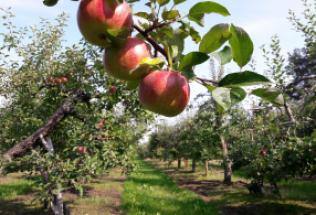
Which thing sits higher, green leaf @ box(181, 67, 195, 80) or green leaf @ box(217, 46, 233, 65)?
green leaf @ box(217, 46, 233, 65)

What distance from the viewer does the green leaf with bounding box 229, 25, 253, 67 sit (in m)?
0.74

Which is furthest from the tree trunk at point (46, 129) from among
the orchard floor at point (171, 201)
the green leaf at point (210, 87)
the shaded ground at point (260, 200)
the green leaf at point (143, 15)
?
the shaded ground at point (260, 200)

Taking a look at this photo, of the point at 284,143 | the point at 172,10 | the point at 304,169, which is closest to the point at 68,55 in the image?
the point at 284,143

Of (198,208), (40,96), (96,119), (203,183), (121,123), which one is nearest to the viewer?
(96,119)

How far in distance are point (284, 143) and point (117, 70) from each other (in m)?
9.19

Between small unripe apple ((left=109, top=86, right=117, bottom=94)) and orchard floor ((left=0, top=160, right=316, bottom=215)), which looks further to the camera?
orchard floor ((left=0, top=160, right=316, bottom=215))

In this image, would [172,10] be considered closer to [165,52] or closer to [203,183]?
[165,52]

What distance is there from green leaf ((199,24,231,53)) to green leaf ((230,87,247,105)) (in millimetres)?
113

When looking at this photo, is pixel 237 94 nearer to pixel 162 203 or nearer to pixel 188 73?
pixel 188 73

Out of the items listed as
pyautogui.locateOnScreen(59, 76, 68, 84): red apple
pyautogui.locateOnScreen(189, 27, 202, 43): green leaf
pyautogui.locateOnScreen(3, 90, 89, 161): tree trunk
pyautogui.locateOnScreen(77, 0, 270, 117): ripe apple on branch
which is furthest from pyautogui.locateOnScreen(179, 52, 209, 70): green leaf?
pyautogui.locateOnScreen(59, 76, 68, 84): red apple

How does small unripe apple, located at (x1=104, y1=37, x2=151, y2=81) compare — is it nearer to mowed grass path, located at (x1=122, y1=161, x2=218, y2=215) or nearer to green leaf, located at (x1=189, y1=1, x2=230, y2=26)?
green leaf, located at (x1=189, y1=1, x2=230, y2=26)

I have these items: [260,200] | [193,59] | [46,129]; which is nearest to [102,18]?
[193,59]

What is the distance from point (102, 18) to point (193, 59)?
19cm

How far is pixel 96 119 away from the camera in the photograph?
5844 millimetres
